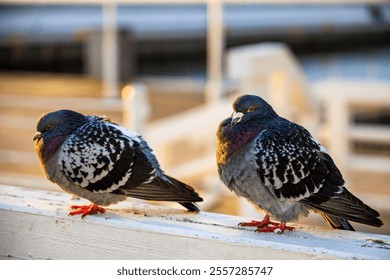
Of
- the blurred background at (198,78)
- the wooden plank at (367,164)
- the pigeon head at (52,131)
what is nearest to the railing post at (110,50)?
the blurred background at (198,78)

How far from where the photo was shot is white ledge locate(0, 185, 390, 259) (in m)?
1.52

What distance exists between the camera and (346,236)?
1.63 m

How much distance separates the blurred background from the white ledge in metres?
2.17

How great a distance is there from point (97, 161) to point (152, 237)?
360 mm

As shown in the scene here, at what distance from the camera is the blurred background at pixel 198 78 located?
5.01 m

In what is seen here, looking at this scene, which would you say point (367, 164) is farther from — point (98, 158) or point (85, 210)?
point (85, 210)

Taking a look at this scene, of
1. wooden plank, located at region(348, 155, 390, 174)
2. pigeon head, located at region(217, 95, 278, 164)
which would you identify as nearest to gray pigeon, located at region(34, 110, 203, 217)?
pigeon head, located at region(217, 95, 278, 164)

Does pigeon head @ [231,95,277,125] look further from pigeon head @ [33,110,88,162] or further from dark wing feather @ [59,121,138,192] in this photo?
pigeon head @ [33,110,88,162]

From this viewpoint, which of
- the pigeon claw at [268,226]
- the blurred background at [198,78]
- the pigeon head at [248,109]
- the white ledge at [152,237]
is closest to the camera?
the white ledge at [152,237]

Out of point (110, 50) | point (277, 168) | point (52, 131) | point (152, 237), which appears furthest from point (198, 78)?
point (152, 237)

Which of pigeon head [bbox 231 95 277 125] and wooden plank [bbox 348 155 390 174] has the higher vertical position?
pigeon head [bbox 231 95 277 125]

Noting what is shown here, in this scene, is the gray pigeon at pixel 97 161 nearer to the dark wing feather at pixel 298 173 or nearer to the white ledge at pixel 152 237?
the white ledge at pixel 152 237

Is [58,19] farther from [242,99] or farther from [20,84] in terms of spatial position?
[242,99]
